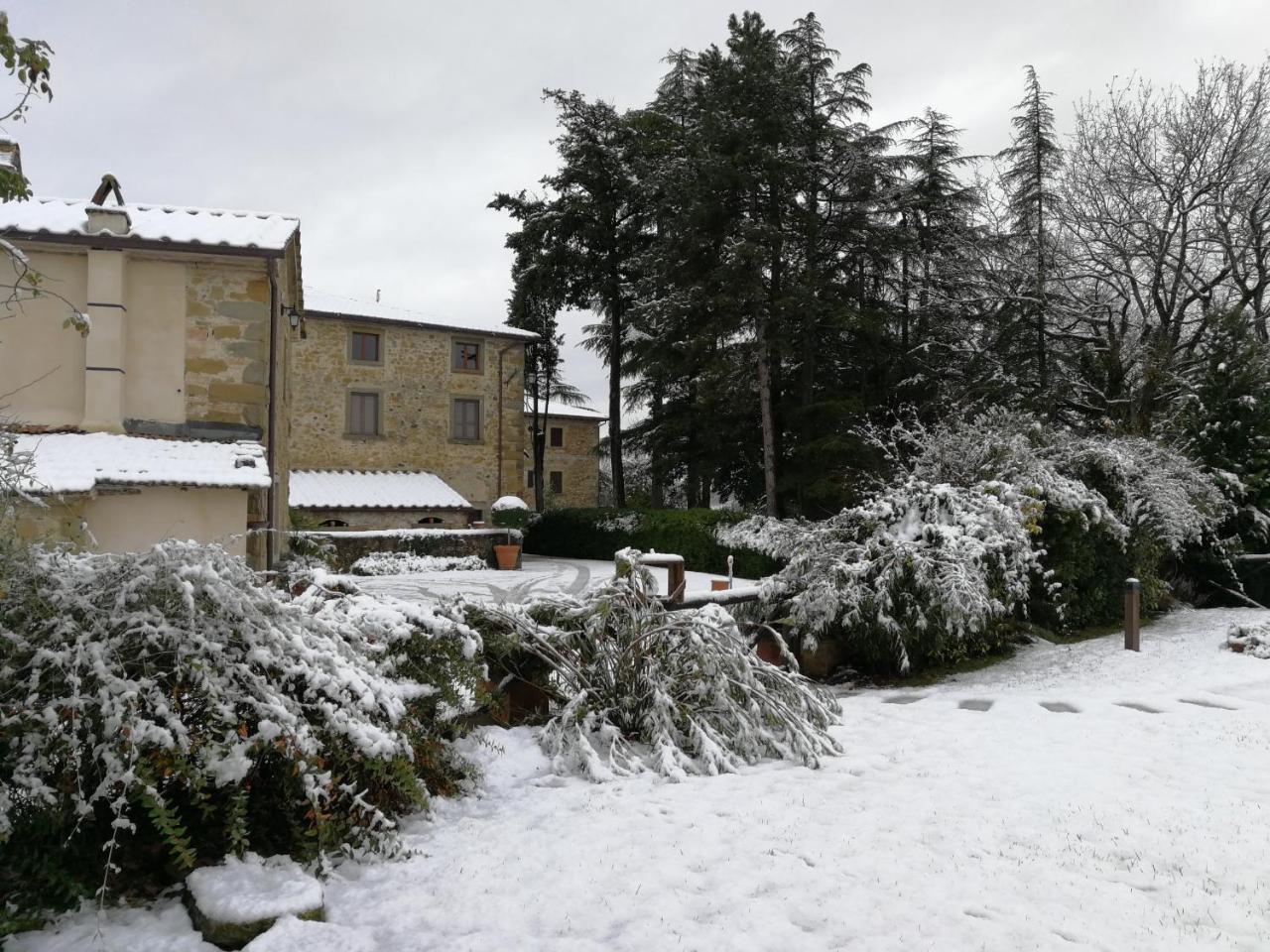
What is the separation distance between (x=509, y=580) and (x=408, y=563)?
9.61 ft

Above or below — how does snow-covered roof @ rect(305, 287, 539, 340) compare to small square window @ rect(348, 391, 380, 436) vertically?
above

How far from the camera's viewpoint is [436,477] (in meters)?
23.7

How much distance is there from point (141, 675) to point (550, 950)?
1.81 meters

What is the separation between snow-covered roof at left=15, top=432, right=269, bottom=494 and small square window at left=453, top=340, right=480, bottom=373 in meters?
15.0

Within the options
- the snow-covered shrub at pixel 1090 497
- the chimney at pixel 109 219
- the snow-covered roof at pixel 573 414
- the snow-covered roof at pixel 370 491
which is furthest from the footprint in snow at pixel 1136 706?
the snow-covered roof at pixel 573 414

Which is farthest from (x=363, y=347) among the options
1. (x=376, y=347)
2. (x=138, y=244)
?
(x=138, y=244)

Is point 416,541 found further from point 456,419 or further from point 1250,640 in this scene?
point 1250,640

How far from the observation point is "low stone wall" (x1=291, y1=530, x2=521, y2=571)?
17.1 m

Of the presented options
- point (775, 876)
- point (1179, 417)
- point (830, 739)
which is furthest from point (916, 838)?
point (1179, 417)

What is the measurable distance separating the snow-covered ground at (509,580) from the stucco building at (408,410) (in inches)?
169

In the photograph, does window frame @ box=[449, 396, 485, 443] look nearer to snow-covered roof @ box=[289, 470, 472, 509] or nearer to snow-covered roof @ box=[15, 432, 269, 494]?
snow-covered roof @ box=[289, 470, 472, 509]

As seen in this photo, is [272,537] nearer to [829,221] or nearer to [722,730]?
[722,730]

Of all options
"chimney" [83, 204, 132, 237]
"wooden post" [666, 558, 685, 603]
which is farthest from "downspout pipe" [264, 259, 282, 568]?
"wooden post" [666, 558, 685, 603]

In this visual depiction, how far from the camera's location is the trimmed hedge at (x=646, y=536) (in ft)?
57.3
